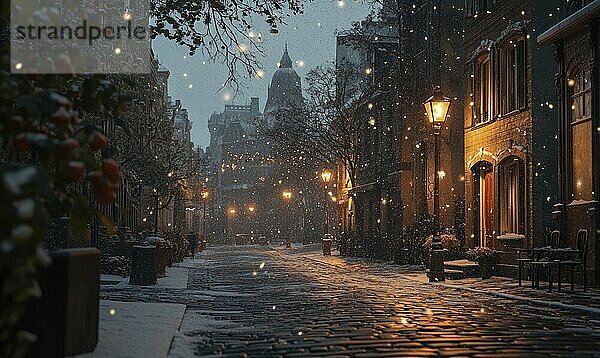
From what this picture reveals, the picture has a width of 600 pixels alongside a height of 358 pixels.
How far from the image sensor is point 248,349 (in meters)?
8.30

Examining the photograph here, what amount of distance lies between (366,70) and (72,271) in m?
38.9

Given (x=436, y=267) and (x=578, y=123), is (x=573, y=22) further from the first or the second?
(x=436, y=267)

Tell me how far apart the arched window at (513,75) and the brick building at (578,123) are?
242 centimetres

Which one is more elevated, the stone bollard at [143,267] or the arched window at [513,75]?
the arched window at [513,75]

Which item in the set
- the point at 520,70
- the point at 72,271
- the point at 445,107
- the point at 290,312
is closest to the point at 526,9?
the point at 520,70

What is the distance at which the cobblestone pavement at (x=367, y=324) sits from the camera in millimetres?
8211

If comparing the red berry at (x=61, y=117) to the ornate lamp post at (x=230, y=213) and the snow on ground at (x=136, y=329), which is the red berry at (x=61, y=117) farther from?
the ornate lamp post at (x=230, y=213)

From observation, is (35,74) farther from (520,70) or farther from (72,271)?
(520,70)

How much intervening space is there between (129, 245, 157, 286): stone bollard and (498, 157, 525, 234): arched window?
996cm

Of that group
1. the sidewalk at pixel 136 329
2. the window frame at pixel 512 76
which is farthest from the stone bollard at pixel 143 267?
the window frame at pixel 512 76

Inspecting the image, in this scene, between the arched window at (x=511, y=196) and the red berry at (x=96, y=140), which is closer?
the red berry at (x=96, y=140)

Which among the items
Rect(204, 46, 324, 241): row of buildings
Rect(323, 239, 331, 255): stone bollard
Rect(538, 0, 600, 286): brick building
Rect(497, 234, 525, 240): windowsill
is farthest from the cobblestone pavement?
Rect(204, 46, 324, 241): row of buildings

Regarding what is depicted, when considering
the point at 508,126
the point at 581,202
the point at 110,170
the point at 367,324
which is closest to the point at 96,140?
the point at 110,170

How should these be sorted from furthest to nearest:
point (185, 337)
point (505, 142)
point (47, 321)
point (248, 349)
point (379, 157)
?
point (379, 157)
point (505, 142)
point (185, 337)
point (248, 349)
point (47, 321)
